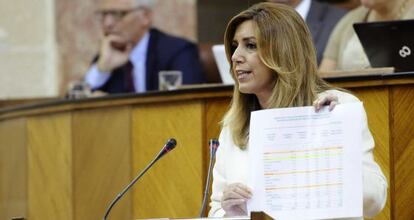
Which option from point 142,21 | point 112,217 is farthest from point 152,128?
point 142,21

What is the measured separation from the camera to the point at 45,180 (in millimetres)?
7398

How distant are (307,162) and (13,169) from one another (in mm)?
3738

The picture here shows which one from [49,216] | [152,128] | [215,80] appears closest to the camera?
[152,128]

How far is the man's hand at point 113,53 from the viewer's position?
29.5 feet

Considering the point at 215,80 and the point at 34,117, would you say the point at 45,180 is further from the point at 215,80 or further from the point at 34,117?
the point at 215,80

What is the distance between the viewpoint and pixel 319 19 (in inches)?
295

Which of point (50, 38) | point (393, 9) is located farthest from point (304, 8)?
point (50, 38)

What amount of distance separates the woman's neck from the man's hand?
2618 mm

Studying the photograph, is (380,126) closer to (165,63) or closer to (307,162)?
(307,162)

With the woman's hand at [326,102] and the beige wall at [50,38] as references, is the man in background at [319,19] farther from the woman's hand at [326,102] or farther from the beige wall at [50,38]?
the beige wall at [50,38]

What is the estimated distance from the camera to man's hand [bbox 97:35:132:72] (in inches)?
353

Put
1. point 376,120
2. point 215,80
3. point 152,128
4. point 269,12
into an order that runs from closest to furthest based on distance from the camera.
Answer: point 269,12 < point 376,120 < point 152,128 < point 215,80

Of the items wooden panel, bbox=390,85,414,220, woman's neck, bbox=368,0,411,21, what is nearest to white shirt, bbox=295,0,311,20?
woman's neck, bbox=368,0,411,21

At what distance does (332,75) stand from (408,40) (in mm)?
401
